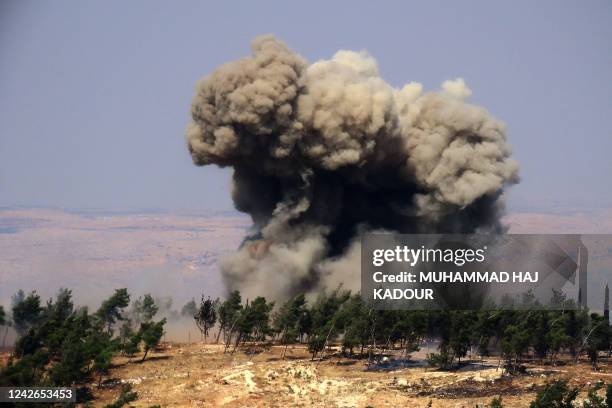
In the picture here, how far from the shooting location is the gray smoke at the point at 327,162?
88.4m

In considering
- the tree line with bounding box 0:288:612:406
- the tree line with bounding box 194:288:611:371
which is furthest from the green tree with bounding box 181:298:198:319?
the tree line with bounding box 194:288:611:371

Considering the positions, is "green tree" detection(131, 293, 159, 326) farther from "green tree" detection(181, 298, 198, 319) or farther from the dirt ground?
the dirt ground

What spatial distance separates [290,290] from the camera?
90.2 m

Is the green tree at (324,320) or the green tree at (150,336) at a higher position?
the green tree at (324,320)

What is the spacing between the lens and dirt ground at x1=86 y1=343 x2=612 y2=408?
5962cm

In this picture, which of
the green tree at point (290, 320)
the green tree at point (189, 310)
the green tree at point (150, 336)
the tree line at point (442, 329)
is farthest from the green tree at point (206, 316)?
the green tree at point (189, 310)

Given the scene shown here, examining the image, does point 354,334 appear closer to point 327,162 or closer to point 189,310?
point 327,162

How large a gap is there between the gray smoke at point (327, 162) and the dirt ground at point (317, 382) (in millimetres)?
21200

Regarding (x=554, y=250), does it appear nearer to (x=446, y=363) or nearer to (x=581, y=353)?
(x=581, y=353)

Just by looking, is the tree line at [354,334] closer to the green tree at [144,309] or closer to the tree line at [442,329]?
the tree line at [442,329]

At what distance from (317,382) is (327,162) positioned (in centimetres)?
2988

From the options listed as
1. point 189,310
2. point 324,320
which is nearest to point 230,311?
point 324,320

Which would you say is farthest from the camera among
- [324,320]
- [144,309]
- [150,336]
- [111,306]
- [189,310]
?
[189,310]

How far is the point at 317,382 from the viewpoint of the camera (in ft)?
210
